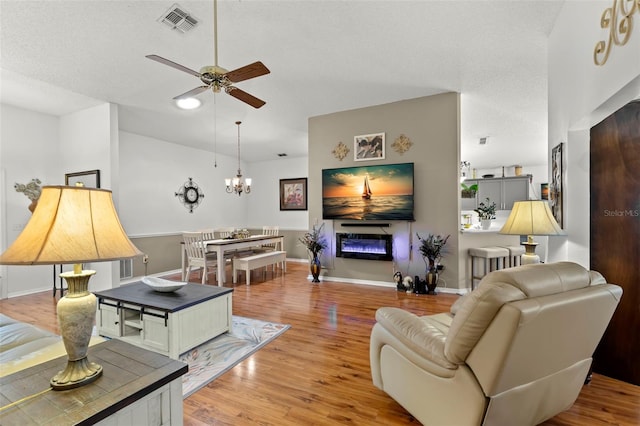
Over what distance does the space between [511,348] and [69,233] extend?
174cm

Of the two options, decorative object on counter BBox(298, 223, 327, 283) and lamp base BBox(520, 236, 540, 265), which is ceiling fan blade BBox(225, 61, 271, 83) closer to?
lamp base BBox(520, 236, 540, 265)

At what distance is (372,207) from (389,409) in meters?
3.42

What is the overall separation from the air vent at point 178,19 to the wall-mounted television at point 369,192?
10.2 ft

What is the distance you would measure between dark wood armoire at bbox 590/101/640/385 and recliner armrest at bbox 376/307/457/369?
1.56 meters

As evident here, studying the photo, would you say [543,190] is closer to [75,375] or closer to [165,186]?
[165,186]

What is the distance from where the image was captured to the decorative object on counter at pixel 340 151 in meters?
5.25

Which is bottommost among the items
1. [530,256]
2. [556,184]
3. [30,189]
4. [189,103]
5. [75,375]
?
[75,375]

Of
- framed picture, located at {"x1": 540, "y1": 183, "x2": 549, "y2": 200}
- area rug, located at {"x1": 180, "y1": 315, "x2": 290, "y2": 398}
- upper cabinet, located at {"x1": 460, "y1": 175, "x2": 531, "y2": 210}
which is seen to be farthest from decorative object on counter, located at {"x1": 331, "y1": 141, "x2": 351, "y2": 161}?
framed picture, located at {"x1": 540, "y1": 183, "x2": 549, "y2": 200}

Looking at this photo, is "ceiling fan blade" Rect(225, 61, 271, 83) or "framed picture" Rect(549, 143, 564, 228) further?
"framed picture" Rect(549, 143, 564, 228)

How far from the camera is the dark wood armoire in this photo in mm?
1988

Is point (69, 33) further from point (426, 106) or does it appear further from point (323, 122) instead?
point (426, 106)

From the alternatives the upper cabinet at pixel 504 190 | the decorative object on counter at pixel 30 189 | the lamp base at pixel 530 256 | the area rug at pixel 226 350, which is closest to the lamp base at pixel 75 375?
the area rug at pixel 226 350

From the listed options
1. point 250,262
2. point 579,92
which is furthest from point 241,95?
point 250,262

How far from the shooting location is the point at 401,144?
485 centimetres
